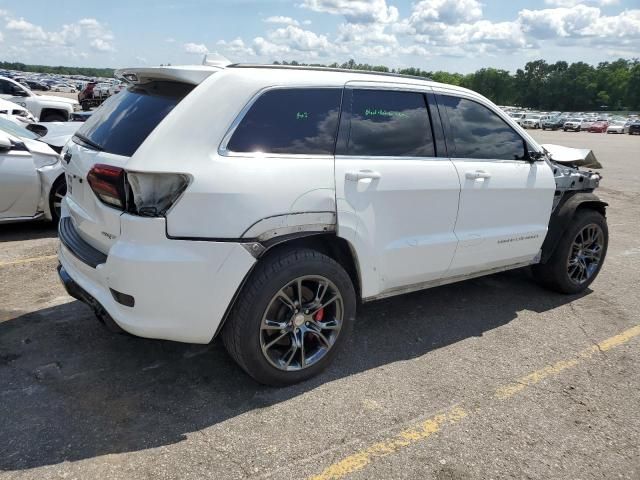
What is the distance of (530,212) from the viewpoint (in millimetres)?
4473

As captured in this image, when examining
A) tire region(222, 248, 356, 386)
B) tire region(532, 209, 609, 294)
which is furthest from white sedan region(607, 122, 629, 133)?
tire region(222, 248, 356, 386)

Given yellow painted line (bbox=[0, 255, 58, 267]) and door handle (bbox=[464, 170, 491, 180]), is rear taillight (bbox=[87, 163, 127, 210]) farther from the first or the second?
yellow painted line (bbox=[0, 255, 58, 267])

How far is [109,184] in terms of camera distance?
284cm

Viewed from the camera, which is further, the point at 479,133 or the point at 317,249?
the point at 479,133

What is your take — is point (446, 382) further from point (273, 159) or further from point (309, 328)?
point (273, 159)

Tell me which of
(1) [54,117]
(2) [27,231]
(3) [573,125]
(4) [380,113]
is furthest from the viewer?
(3) [573,125]

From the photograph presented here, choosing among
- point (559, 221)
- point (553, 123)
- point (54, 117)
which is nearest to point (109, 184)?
point (559, 221)

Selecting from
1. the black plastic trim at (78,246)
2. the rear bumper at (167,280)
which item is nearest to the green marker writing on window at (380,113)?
the rear bumper at (167,280)

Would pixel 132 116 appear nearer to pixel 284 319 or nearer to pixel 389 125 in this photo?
pixel 284 319

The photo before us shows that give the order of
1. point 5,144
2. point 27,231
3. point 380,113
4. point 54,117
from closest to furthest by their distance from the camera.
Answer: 1. point 380,113
2. point 5,144
3. point 27,231
4. point 54,117

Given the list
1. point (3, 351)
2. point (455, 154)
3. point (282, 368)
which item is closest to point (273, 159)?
point (282, 368)

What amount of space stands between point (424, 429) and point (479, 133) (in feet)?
7.64

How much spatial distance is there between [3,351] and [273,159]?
7.54 ft

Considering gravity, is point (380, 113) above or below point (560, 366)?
above
